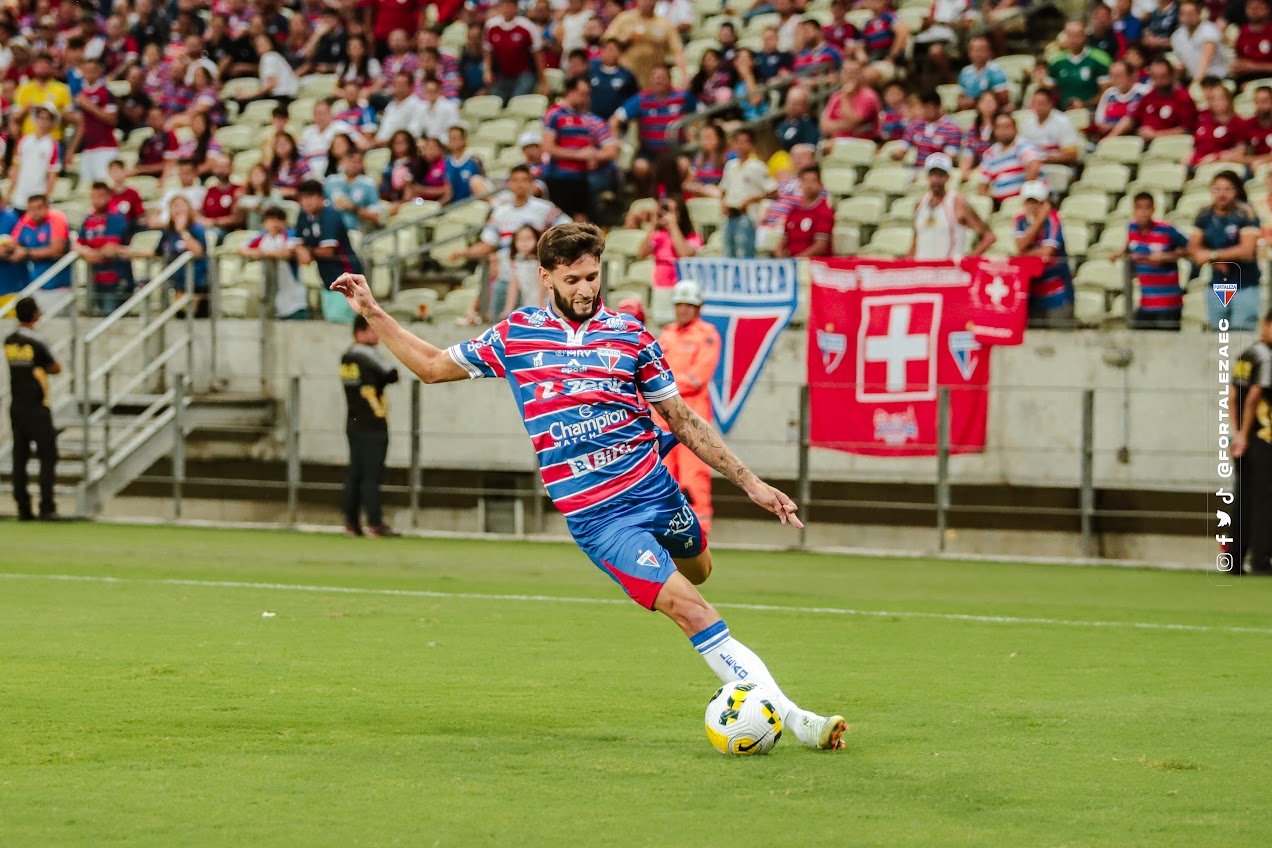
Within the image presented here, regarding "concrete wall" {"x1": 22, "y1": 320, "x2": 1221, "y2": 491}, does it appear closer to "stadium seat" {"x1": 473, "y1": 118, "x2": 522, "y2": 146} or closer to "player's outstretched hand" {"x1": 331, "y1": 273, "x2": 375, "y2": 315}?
"stadium seat" {"x1": 473, "y1": 118, "x2": 522, "y2": 146}

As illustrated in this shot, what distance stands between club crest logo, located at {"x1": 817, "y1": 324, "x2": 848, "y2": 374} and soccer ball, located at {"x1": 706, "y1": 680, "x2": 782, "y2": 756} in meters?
10.8

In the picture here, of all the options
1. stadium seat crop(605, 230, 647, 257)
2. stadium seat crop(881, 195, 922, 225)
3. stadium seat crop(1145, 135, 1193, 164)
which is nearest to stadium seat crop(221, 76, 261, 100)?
stadium seat crop(605, 230, 647, 257)

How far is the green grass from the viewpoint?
19.0ft

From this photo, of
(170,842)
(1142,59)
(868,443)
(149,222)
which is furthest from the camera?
(149,222)

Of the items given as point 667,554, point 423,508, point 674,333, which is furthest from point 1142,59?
point 667,554

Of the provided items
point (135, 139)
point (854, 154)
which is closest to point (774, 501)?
point (854, 154)

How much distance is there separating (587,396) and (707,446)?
1.71 ft

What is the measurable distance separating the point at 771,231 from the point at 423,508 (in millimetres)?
4907

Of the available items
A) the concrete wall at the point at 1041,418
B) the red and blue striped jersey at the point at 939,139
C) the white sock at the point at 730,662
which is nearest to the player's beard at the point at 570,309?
the white sock at the point at 730,662

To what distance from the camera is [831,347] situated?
17.6 m

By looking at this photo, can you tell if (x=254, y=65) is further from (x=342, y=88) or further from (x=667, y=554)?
(x=667, y=554)

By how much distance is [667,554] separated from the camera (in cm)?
711

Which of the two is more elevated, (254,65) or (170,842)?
(254,65)

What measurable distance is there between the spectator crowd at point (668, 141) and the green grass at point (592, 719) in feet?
17.6
